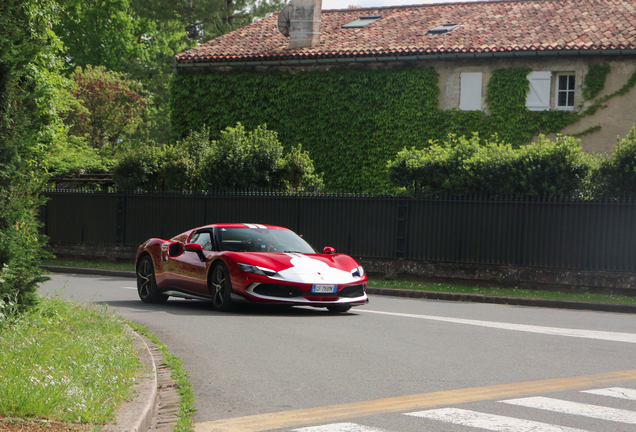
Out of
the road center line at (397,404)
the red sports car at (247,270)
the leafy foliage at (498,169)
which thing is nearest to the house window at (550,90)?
the leafy foliage at (498,169)

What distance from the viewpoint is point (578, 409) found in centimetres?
580

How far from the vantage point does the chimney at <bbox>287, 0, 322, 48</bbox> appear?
3103 cm

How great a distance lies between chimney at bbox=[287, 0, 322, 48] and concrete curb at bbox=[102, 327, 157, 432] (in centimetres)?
2557

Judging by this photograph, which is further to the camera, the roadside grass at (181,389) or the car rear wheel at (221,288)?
the car rear wheel at (221,288)

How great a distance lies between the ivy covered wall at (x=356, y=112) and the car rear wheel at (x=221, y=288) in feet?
56.1

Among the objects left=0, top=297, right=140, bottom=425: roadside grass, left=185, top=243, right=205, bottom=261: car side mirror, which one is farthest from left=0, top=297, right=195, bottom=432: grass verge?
left=185, top=243, right=205, bottom=261: car side mirror

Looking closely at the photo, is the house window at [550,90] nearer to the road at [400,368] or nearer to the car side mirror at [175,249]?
Answer: the road at [400,368]

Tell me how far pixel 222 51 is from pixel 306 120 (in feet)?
16.1

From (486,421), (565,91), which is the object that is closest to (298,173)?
(565,91)

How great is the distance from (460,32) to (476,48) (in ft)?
7.63

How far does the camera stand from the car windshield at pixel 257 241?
12375 mm

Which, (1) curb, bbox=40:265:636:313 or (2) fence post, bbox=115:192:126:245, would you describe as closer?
(1) curb, bbox=40:265:636:313

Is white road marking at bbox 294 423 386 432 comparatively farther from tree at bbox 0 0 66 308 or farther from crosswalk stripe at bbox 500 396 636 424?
tree at bbox 0 0 66 308

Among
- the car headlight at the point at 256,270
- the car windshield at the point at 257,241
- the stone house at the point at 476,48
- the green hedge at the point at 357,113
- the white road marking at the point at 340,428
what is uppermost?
the stone house at the point at 476,48
